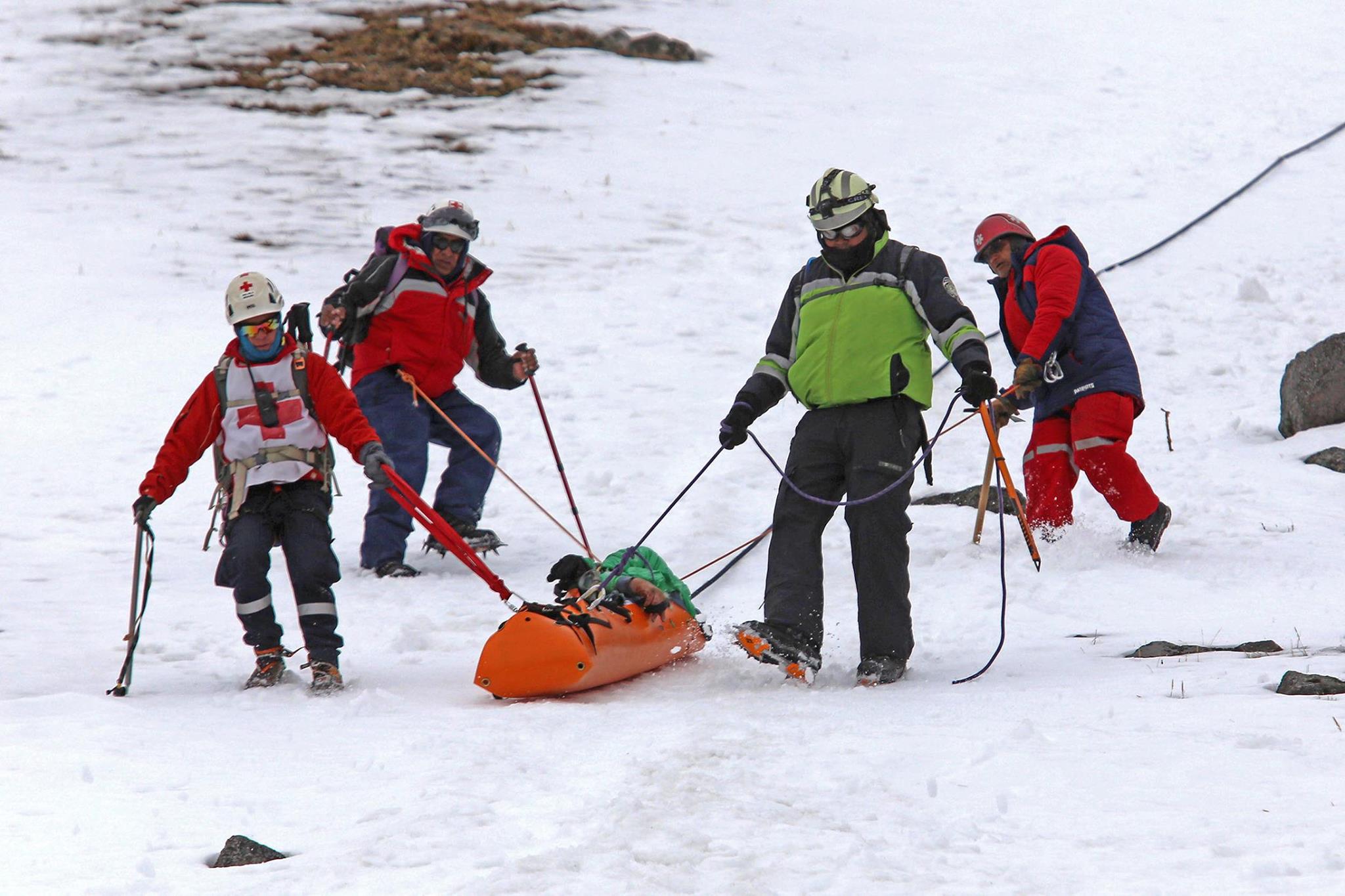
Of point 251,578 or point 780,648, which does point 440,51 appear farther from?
point 780,648

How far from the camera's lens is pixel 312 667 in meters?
5.39

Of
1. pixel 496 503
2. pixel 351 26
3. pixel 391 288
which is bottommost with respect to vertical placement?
pixel 496 503

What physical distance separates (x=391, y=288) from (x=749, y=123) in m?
12.9

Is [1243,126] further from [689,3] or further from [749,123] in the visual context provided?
[689,3]

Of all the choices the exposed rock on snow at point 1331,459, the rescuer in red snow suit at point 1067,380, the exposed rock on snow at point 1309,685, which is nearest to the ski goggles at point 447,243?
the rescuer in red snow suit at point 1067,380

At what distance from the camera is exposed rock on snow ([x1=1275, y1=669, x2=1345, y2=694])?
4.27 metres

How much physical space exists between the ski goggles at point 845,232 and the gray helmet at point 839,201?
0.03 m

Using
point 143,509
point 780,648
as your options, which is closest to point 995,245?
point 780,648

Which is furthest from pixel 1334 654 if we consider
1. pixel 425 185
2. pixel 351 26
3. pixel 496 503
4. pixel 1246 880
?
pixel 351 26

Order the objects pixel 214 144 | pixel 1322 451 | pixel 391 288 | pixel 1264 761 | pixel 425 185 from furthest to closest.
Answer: pixel 214 144
pixel 425 185
pixel 1322 451
pixel 391 288
pixel 1264 761

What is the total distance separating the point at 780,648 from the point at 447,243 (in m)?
3.58

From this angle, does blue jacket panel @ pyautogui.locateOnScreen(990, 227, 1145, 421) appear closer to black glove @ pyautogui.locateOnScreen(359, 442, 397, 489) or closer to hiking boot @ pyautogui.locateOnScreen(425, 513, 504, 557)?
hiking boot @ pyautogui.locateOnScreen(425, 513, 504, 557)

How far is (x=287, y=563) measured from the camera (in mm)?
5488

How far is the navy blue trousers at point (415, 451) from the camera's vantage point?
7684 mm
